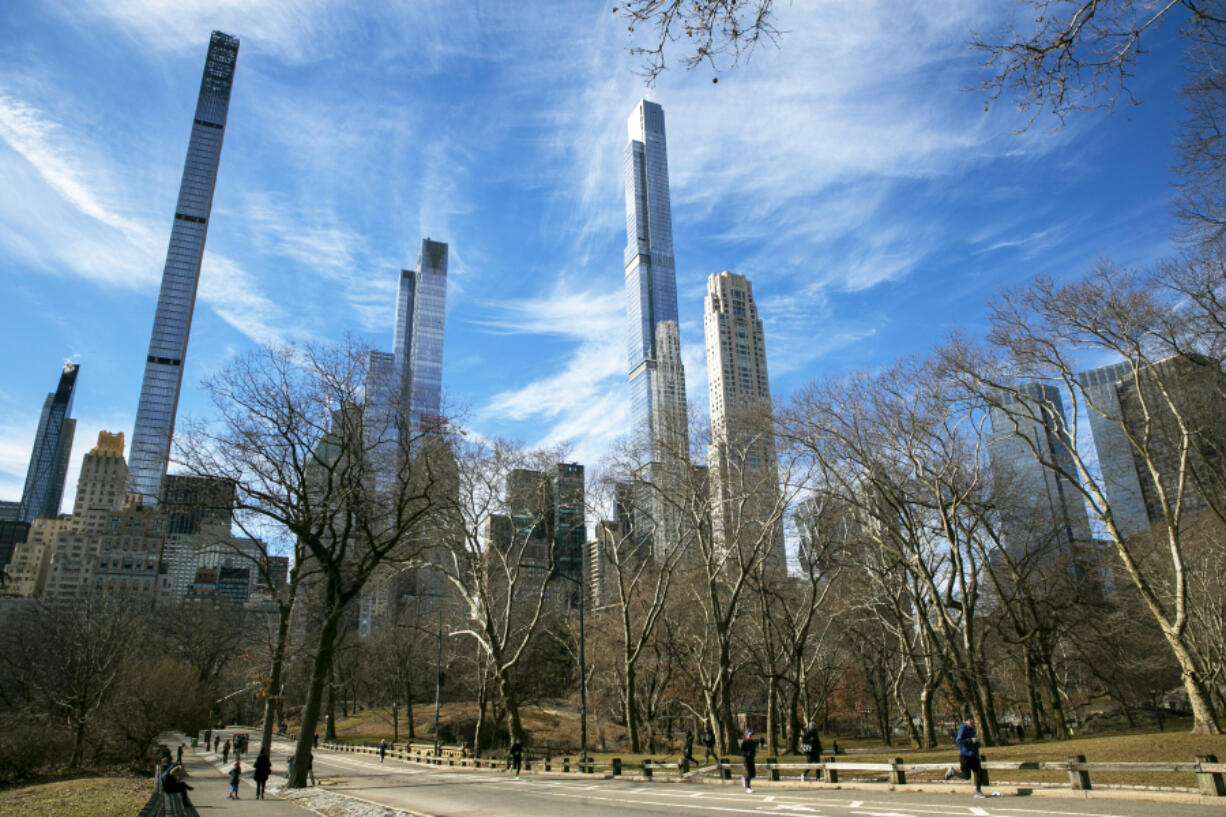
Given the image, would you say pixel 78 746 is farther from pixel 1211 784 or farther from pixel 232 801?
pixel 1211 784

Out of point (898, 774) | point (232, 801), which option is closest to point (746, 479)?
point (898, 774)

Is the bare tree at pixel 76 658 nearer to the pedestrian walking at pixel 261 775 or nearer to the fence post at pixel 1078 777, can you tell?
the pedestrian walking at pixel 261 775

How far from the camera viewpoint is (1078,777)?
13.1 m

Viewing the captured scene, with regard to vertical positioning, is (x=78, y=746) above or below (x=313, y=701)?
below

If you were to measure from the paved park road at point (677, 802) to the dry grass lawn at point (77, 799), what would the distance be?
18.6ft

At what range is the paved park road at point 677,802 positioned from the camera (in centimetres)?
1176

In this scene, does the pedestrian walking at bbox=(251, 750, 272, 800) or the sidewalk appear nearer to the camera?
the sidewalk

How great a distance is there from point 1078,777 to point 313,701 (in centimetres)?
2020

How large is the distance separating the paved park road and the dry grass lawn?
5.68 metres

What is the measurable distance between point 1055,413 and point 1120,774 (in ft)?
41.0

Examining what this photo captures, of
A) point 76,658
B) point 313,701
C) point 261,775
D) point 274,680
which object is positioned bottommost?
point 261,775

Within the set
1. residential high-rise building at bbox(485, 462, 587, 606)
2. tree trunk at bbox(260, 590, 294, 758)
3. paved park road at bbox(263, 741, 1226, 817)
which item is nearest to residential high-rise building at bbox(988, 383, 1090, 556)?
paved park road at bbox(263, 741, 1226, 817)

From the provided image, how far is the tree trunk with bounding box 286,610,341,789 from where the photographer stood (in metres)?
22.2

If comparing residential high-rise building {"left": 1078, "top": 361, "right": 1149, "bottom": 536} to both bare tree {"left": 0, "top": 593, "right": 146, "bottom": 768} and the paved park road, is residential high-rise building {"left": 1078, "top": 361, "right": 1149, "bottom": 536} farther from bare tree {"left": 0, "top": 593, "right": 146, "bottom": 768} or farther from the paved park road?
bare tree {"left": 0, "top": 593, "right": 146, "bottom": 768}
